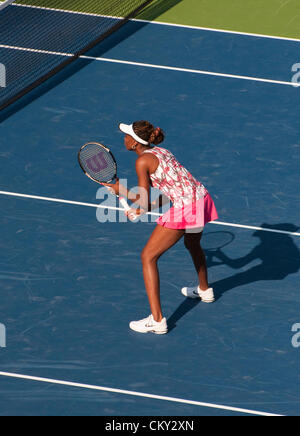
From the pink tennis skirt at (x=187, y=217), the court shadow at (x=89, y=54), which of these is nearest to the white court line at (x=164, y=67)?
the court shadow at (x=89, y=54)

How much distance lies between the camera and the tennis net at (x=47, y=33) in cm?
1416

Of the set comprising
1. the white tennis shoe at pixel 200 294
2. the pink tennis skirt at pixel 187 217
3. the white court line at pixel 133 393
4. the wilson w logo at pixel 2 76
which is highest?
the wilson w logo at pixel 2 76

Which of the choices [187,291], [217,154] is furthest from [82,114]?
[187,291]

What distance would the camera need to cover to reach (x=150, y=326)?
9.21 meters

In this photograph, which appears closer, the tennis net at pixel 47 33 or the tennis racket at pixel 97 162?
the tennis racket at pixel 97 162

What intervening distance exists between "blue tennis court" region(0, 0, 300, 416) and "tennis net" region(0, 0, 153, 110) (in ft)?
1.08

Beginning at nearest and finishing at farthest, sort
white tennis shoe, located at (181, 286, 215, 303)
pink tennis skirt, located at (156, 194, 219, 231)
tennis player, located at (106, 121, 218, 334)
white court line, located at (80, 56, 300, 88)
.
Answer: tennis player, located at (106, 121, 218, 334)
pink tennis skirt, located at (156, 194, 219, 231)
white tennis shoe, located at (181, 286, 215, 303)
white court line, located at (80, 56, 300, 88)

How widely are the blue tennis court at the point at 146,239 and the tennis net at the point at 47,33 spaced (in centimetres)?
33

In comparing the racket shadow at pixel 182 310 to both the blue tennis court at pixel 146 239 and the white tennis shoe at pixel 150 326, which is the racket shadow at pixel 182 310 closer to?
the blue tennis court at pixel 146 239

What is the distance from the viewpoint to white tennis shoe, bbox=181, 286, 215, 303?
964cm

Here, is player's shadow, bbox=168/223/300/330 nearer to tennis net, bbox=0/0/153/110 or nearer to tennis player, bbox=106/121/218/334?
tennis player, bbox=106/121/218/334

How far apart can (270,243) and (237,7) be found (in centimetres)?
690

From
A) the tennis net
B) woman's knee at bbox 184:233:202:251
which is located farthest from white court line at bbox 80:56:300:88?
woman's knee at bbox 184:233:202:251

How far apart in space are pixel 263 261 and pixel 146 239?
1.33 m
